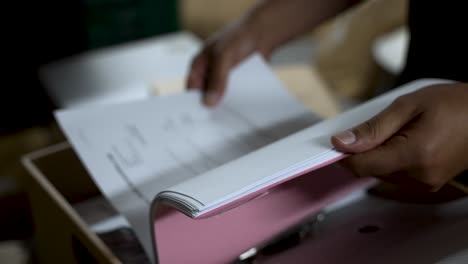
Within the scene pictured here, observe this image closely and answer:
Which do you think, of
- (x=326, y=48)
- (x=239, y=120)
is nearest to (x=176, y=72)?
(x=326, y=48)

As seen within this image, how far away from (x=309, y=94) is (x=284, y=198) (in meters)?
0.62

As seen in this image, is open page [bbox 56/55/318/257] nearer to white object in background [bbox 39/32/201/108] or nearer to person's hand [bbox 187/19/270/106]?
person's hand [bbox 187/19/270/106]

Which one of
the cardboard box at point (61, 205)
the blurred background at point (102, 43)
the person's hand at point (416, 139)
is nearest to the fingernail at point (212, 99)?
the cardboard box at point (61, 205)

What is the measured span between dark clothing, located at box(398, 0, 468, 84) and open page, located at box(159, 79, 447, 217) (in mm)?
182

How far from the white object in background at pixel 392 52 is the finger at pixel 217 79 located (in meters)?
0.42

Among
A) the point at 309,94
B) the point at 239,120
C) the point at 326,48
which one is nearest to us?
the point at 239,120

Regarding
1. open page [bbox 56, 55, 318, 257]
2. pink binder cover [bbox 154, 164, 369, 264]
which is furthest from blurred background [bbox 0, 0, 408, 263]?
pink binder cover [bbox 154, 164, 369, 264]

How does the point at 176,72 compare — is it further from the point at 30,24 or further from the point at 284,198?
the point at 284,198

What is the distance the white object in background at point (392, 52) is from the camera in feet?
3.41

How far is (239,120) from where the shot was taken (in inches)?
24.1

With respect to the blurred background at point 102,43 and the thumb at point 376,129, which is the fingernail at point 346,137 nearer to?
the thumb at point 376,129

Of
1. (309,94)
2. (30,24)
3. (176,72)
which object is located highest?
(30,24)

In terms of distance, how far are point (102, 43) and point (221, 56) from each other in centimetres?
99

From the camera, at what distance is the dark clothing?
579mm
